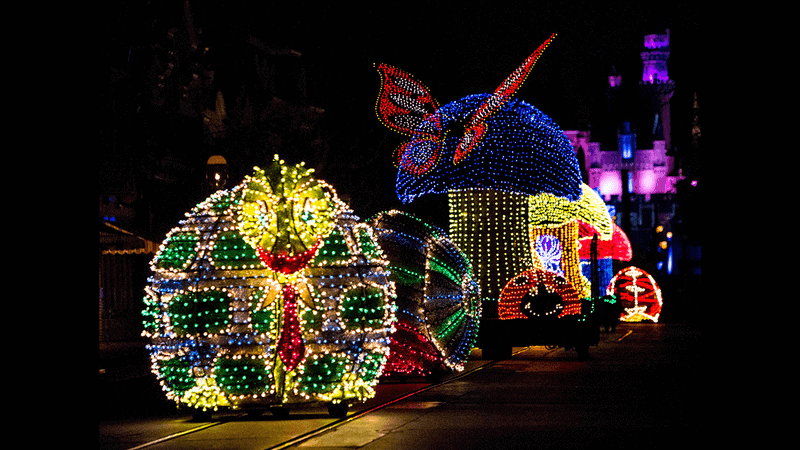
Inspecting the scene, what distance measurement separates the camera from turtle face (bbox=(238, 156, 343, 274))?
37.6ft

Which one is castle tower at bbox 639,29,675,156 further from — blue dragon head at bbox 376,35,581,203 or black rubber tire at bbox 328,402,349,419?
black rubber tire at bbox 328,402,349,419

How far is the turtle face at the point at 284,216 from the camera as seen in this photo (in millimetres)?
11469

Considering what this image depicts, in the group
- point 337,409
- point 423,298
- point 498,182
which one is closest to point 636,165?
point 498,182

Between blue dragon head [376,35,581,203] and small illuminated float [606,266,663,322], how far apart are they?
21290mm

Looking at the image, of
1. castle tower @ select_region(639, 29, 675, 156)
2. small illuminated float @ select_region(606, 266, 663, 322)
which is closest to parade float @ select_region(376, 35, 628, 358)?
small illuminated float @ select_region(606, 266, 663, 322)

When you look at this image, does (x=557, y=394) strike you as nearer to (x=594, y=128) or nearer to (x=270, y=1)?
(x=270, y=1)

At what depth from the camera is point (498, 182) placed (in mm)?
23031

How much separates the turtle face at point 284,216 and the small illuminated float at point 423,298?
150 inches

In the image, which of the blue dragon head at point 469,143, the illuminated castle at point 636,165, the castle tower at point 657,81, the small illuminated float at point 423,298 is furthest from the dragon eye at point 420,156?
the castle tower at point 657,81

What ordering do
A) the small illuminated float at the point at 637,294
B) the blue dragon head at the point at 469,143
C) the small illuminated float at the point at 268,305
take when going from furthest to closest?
the small illuminated float at the point at 637,294 → the blue dragon head at the point at 469,143 → the small illuminated float at the point at 268,305

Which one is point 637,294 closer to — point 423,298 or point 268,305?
point 423,298

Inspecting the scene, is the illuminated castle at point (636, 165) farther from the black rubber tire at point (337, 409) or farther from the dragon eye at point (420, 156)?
the black rubber tire at point (337, 409)

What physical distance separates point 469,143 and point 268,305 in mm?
11949

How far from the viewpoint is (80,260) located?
4277mm
